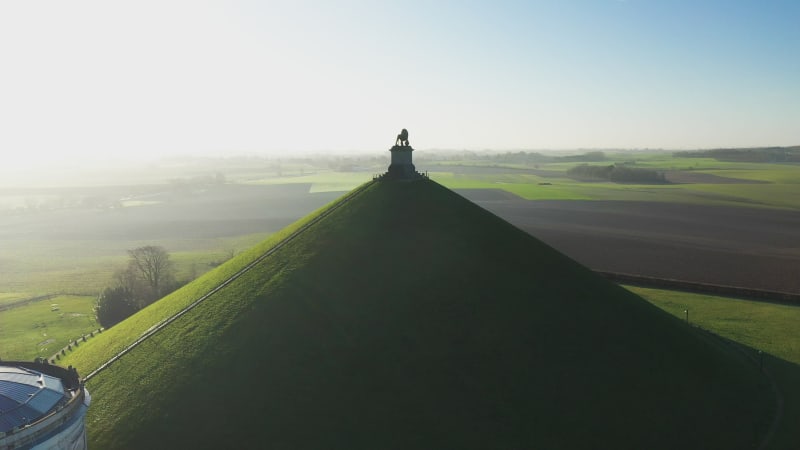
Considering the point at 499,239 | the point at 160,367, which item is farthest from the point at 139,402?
the point at 499,239

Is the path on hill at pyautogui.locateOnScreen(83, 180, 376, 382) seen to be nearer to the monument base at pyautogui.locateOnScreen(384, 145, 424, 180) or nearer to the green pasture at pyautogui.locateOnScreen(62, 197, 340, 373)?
the green pasture at pyautogui.locateOnScreen(62, 197, 340, 373)

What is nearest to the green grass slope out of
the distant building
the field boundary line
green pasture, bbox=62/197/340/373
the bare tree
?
green pasture, bbox=62/197/340/373

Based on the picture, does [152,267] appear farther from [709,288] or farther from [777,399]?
[709,288]

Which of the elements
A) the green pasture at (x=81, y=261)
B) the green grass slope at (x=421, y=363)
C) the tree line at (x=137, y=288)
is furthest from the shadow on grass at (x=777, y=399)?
the green pasture at (x=81, y=261)

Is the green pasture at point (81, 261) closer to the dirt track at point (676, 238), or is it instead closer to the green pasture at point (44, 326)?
the green pasture at point (44, 326)

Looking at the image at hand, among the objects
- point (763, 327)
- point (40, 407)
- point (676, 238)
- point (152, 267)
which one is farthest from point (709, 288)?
point (152, 267)

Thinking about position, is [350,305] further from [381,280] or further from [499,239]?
[499,239]

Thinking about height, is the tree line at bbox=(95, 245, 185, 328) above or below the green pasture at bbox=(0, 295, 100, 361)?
above
